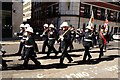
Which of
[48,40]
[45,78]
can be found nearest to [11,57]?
[48,40]

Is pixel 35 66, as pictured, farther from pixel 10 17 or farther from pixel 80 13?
pixel 80 13

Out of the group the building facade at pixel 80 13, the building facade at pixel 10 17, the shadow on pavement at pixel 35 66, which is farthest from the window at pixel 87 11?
the shadow on pavement at pixel 35 66

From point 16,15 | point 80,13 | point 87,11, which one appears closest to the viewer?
point 16,15

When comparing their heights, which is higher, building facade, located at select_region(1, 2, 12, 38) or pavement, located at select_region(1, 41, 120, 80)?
building facade, located at select_region(1, 2, 12, 38)

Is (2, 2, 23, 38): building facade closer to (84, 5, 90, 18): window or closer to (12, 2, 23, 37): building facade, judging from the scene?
(12, 2, 23, 37): building facade

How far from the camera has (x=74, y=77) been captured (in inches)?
362

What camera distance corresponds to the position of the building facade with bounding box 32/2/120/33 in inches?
1367

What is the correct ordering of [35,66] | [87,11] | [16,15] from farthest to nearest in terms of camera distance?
1. [87,11]
2. [16,15]
3. [35,66]

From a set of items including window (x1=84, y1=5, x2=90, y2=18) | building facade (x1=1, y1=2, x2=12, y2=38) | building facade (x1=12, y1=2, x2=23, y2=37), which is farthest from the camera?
window (x1=84, y1=5, x2=90, y2=18)

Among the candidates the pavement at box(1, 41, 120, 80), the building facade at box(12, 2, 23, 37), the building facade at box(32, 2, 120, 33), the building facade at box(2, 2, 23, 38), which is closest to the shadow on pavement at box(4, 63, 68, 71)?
the pavement at box(1, 41, 120, 80)

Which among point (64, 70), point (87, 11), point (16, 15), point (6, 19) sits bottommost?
point (64, 70)

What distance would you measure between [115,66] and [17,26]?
17838 millimetres

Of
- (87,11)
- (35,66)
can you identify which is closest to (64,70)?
(35,66)

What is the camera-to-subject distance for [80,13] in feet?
117
